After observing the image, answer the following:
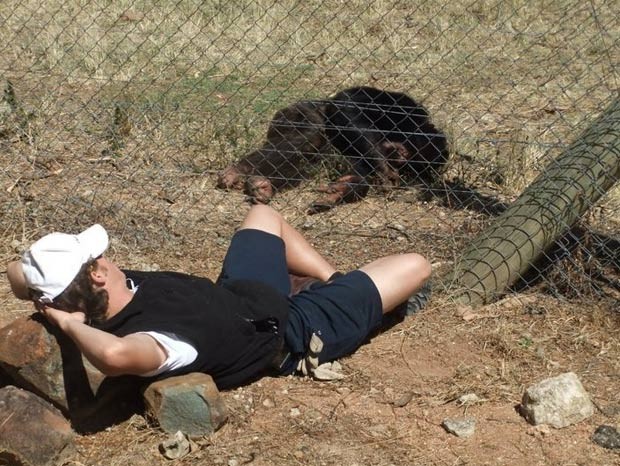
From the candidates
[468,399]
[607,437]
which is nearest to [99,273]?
[468,399]

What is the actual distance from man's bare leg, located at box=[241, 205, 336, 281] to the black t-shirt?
0.60 metres

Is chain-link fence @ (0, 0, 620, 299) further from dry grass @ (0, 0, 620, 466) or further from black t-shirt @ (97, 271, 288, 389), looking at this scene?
black t-shirt @ (97, 271, 288, 389)

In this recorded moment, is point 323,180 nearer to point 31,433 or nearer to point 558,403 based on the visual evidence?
point 558,403

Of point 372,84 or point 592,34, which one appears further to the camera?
point 592,34

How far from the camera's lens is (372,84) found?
794 cm

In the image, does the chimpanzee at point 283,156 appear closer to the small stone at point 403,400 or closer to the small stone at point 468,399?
the small stone at point 403,400

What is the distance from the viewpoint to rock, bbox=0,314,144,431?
12.5ft

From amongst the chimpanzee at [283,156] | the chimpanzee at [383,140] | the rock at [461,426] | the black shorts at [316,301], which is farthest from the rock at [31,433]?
the chimpanzee at [383,140]

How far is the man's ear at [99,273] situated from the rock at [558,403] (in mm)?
1639

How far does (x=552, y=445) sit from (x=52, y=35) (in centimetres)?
653

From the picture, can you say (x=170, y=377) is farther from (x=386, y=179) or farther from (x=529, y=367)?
(x=386, y=179)

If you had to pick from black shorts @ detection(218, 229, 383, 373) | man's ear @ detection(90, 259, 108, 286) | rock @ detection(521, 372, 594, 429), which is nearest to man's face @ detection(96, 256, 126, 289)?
man's ear @ detection(90, 259, 108, 286)

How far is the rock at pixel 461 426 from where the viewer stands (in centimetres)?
377

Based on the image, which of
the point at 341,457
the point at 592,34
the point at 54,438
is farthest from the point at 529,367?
the point at 592,34
